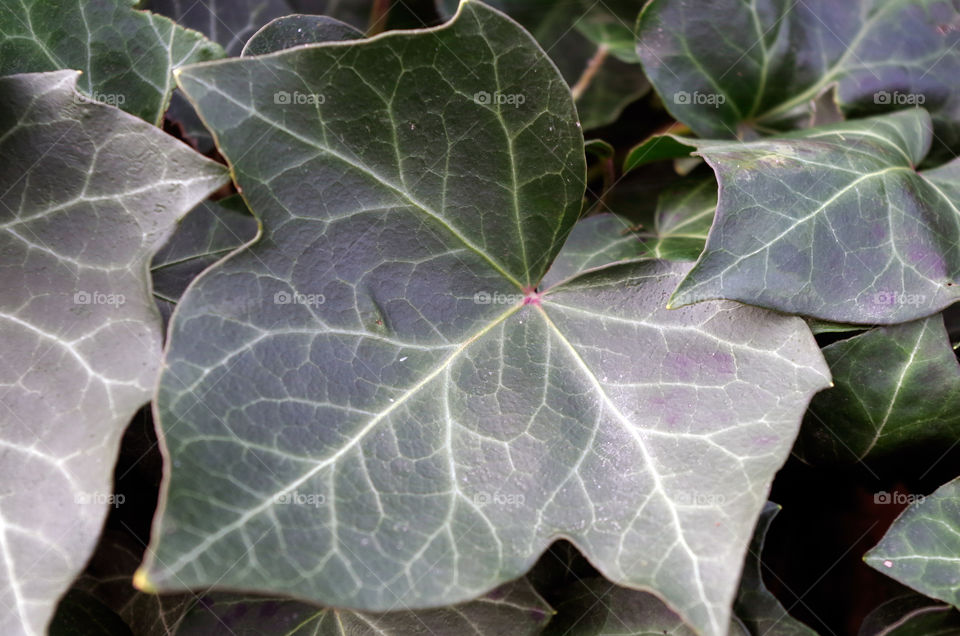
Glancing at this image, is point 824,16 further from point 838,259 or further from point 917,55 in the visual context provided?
point 838,259

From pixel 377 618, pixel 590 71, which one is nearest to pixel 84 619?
pixel 377 618

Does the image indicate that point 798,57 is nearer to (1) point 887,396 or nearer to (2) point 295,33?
(1) point 887,396

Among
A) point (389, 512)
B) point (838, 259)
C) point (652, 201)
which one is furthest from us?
point (652, 201)

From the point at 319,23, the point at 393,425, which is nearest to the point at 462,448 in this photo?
the point at 393,425

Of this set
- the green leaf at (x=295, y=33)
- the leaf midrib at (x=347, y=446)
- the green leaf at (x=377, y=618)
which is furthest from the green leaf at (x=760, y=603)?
the green leaf at (x=295, y=33)

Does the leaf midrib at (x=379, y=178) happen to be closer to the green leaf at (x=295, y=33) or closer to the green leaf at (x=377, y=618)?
the green leaf at (x=295, y=33)

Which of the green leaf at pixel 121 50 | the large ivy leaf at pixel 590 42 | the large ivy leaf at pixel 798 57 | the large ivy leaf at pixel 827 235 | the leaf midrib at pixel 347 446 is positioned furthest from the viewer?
the large ivy leaf at pixel 590 42
